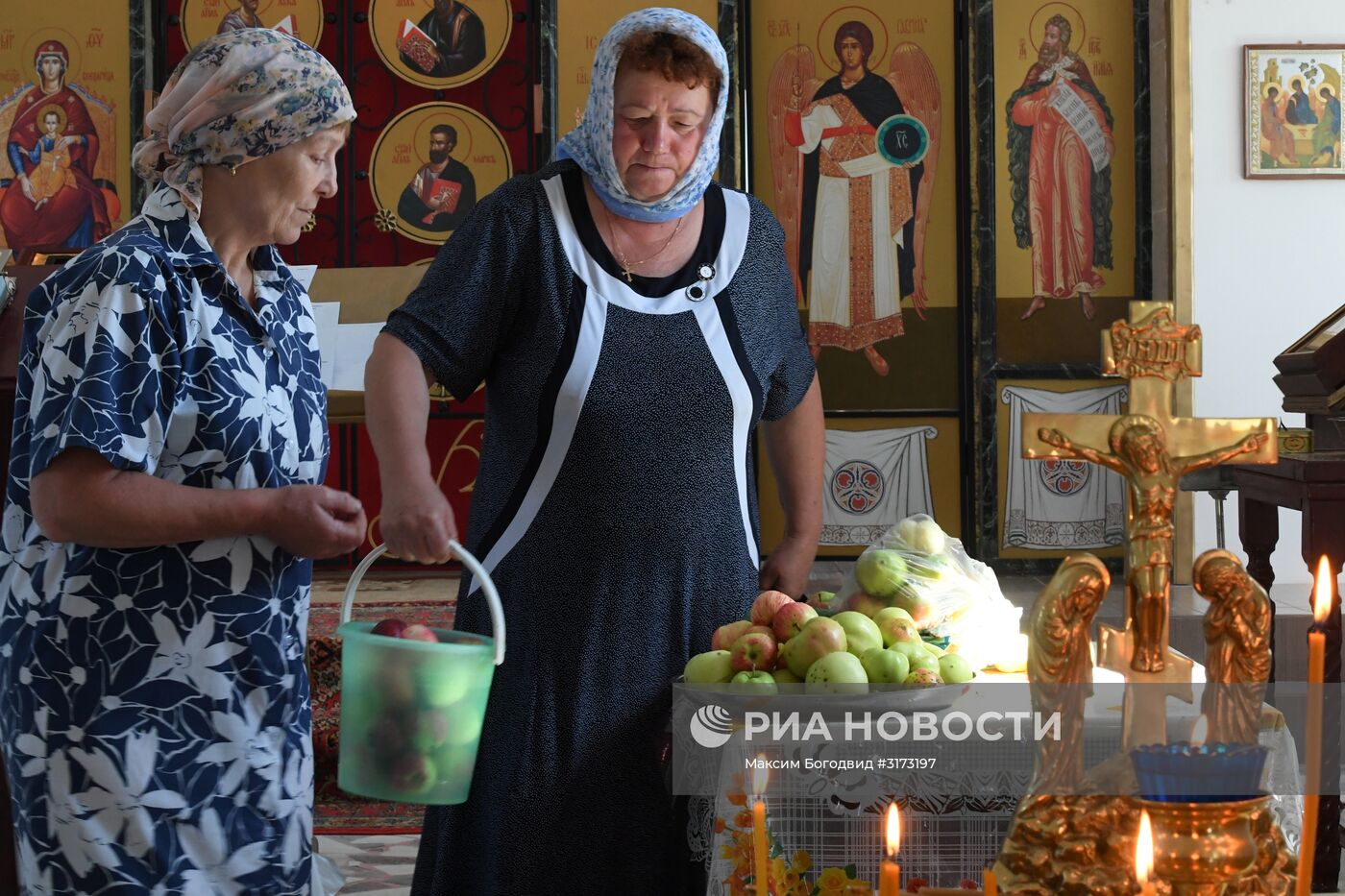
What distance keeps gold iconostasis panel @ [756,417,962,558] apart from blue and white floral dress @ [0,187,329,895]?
15.6 ft

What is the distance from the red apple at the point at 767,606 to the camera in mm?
1742

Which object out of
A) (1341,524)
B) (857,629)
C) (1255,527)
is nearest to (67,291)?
(857,629)

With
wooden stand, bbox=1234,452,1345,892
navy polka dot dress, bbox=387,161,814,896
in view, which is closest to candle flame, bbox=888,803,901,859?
navy polka dot dress, bbox=387,161,814,896

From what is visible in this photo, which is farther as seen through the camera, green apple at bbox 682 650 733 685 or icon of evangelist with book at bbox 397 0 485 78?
icon of evangelist with book at bbox 397 0 485 78

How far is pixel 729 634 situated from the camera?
1730mm

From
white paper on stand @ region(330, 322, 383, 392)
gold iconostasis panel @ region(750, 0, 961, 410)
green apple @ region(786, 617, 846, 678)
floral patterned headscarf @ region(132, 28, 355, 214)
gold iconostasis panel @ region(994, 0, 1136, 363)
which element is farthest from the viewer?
gold iconostasis panel @ region(750, 0, 961, 410)

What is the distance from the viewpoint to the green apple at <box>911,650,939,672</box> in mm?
1664

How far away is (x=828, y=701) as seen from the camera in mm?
1547

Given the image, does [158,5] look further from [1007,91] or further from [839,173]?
[1007,91]

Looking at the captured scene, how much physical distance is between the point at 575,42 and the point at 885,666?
5.02 m

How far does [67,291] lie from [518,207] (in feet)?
2.09

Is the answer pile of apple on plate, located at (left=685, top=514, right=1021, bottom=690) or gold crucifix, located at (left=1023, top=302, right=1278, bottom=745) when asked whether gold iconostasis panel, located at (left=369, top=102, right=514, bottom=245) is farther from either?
gold crucifix, located at (left=1023, top=302, right=1278, bottom=745)

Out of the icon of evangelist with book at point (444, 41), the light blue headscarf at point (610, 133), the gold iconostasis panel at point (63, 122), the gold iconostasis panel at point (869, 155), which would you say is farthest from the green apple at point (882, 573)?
the gold iconostasis panel at point (63, 122)

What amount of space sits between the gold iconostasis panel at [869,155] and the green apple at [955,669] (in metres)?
4.47
